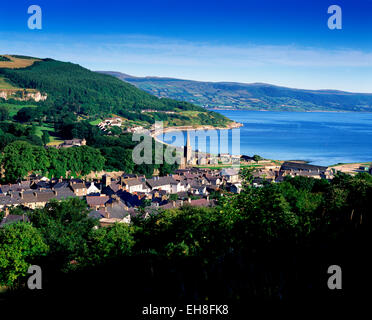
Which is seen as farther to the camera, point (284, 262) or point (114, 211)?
point (114, 211)

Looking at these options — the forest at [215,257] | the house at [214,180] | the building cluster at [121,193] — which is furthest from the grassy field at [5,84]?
the forest at [215,257]

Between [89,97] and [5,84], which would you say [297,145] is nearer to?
[89,97]

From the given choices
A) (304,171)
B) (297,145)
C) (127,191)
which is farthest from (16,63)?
(127,191)

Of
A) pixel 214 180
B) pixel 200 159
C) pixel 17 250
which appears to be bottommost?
pixel 214 180

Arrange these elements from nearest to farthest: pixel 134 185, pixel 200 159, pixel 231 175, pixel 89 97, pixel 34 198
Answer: pixel 34 198 < pixel 134 185 < pixel 231 175 < pixel 200 159 < pixel 89 97

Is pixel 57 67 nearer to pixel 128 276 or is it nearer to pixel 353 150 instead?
pixel 353 150

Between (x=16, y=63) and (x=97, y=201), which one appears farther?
(x=16, y=63)
